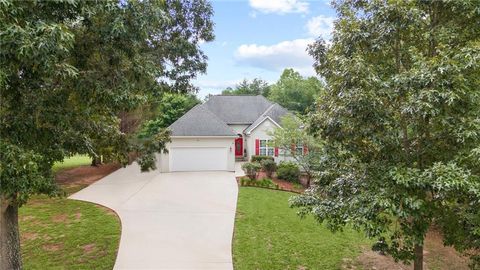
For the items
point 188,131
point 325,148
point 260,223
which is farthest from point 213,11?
point 325,148

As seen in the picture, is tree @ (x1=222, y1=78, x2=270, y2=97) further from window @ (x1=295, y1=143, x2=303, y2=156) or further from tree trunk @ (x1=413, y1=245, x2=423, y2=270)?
tree trunk @ (x1=413, y1=245, x2=423, y2=270)

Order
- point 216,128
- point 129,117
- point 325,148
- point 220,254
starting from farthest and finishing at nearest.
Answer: point 216,128 → point 129,117 → point 220,254 → point 325,148

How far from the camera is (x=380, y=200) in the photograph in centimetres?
526

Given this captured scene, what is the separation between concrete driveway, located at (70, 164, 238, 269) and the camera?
29.5 ft

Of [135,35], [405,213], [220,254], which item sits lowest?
[220,254]

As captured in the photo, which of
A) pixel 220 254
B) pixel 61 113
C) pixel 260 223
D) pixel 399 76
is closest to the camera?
pixel 399 76

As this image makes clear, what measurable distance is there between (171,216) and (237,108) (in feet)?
65.6

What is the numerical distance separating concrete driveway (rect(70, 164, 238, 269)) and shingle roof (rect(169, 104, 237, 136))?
3.13 m

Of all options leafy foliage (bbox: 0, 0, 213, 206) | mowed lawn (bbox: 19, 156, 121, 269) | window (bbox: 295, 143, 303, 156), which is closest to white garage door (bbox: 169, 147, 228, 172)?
window (bbox: 295, 143, 303, 156)

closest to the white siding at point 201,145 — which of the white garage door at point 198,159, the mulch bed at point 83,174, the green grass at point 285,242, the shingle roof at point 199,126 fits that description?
the white garage door at point 198,159

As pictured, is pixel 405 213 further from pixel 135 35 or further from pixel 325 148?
pixel 135 35

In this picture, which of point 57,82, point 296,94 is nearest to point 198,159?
point 57,82

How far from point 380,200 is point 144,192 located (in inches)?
532

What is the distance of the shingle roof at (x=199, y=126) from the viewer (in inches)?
910
